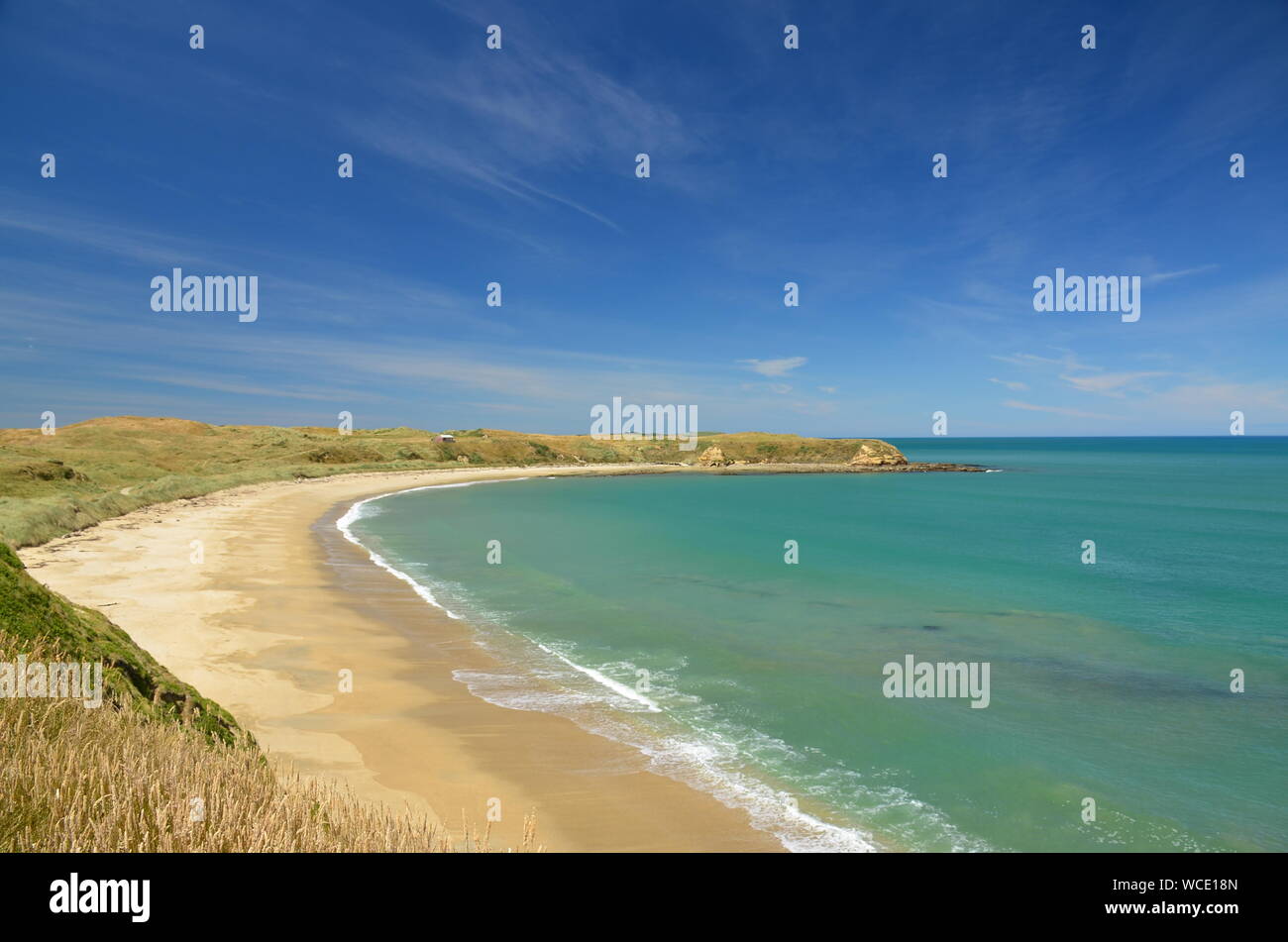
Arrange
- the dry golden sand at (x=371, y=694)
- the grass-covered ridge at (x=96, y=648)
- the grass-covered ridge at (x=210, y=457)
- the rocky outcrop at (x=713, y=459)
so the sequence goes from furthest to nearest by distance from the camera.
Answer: the rocky outcrop at (x=713, y=459) < the grass-covered ridge at (x=210, y=457) < the dry golden sand at (x=371, y=694) < the grass-covered ridge at (x=96, y=648)

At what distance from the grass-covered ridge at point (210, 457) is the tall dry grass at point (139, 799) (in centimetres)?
1230

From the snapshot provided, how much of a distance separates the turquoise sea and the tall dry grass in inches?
192

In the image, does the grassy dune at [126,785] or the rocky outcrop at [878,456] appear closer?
the grassy dune at [126,785]

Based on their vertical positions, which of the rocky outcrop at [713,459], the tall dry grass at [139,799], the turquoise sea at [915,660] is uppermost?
the rocky outcrop at [713,459]

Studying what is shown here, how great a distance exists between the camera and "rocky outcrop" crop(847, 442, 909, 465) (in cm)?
12281

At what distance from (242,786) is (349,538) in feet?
90.8

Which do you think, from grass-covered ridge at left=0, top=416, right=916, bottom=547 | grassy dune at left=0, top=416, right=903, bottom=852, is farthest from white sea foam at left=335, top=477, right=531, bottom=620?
grassy dune at left=0, top=416, right=903, bottom=852

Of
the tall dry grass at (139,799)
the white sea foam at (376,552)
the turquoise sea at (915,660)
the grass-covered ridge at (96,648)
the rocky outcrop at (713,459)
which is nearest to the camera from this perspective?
the tall dry grass at (139,799)

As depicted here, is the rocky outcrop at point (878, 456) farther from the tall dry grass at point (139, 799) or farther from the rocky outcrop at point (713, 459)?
the tall dry grass at point (139, 799)

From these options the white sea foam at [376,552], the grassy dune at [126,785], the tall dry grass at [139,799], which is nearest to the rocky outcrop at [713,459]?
the white sea foam at [376,552]

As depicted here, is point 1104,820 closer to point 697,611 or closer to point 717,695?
point 717,695

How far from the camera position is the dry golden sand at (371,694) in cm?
777

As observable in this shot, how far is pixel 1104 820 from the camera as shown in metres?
8.23
